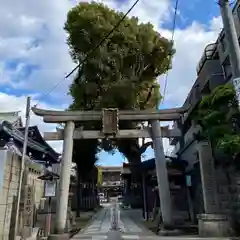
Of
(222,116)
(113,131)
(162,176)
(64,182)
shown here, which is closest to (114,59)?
(113,131)

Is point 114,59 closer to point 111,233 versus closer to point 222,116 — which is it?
point 111,233

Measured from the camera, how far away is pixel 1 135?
1891cm

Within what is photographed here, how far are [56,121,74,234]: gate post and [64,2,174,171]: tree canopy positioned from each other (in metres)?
5.61

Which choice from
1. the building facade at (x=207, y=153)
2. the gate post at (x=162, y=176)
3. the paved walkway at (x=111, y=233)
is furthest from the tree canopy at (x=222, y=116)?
the paved walkway at (x=111, y=233)

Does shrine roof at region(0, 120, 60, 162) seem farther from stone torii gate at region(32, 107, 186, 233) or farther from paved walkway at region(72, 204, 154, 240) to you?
paved walkway at region(72, 204, 154, 240)

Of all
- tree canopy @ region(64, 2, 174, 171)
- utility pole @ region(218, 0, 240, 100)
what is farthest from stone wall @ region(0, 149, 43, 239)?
tree canopy @ region(64, 2, 174, 171)

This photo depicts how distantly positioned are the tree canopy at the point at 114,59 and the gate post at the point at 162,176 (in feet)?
18.1

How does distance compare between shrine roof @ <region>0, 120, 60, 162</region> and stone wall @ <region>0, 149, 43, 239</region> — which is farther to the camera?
shrine roof @ <region>0, 120, 60, 162</region>

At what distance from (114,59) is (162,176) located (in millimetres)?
10491

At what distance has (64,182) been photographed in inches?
563

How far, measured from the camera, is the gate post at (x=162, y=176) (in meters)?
14.1

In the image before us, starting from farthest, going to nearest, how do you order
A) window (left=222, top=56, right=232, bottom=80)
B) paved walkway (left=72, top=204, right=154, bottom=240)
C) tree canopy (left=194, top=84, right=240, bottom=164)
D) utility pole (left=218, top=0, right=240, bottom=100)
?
window (left=222, top=56, right=232, bottom=80), paved walkway (left=72, top=204, right=154, bottom=240), tree canopy (left=194, top=84, right=240, bottom=164), utility pole (left=218, top=0, right=240, bottom=100)

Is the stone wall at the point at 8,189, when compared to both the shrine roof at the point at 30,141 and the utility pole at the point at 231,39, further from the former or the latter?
the shrine roof at the point at 30,141

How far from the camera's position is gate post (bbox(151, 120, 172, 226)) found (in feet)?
46.3
